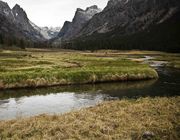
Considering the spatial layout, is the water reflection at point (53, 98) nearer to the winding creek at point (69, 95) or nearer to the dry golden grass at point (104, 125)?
the winding creek at point (69, 95)

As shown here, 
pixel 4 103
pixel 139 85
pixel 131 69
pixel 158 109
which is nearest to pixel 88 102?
pixel 4 103

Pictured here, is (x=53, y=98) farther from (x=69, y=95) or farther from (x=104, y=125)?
(x=104, y=125)

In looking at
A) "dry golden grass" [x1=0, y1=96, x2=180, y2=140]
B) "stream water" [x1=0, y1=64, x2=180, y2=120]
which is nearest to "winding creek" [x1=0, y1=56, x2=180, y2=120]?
"stream water" [x1=0, y1=64, x2=180, y2=120]

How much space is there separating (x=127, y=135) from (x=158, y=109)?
9461 millimetres

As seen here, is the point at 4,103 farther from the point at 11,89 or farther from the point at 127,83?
the point at 127,83

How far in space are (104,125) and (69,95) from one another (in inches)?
1081

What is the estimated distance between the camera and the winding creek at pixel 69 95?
42.1 metres


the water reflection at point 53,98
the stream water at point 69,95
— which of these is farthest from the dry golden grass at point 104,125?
the stream water at point 69,95

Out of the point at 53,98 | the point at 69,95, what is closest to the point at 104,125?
the point at 53,98

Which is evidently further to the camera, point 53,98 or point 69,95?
point 69,95

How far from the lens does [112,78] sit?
70.1m

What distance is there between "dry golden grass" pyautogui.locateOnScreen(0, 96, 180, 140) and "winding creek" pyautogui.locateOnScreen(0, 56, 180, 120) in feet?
31.8

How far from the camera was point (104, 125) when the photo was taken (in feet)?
86.2

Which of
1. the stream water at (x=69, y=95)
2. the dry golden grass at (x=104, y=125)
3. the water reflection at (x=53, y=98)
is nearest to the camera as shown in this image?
the dry golden grass at (x=104, y=125)
